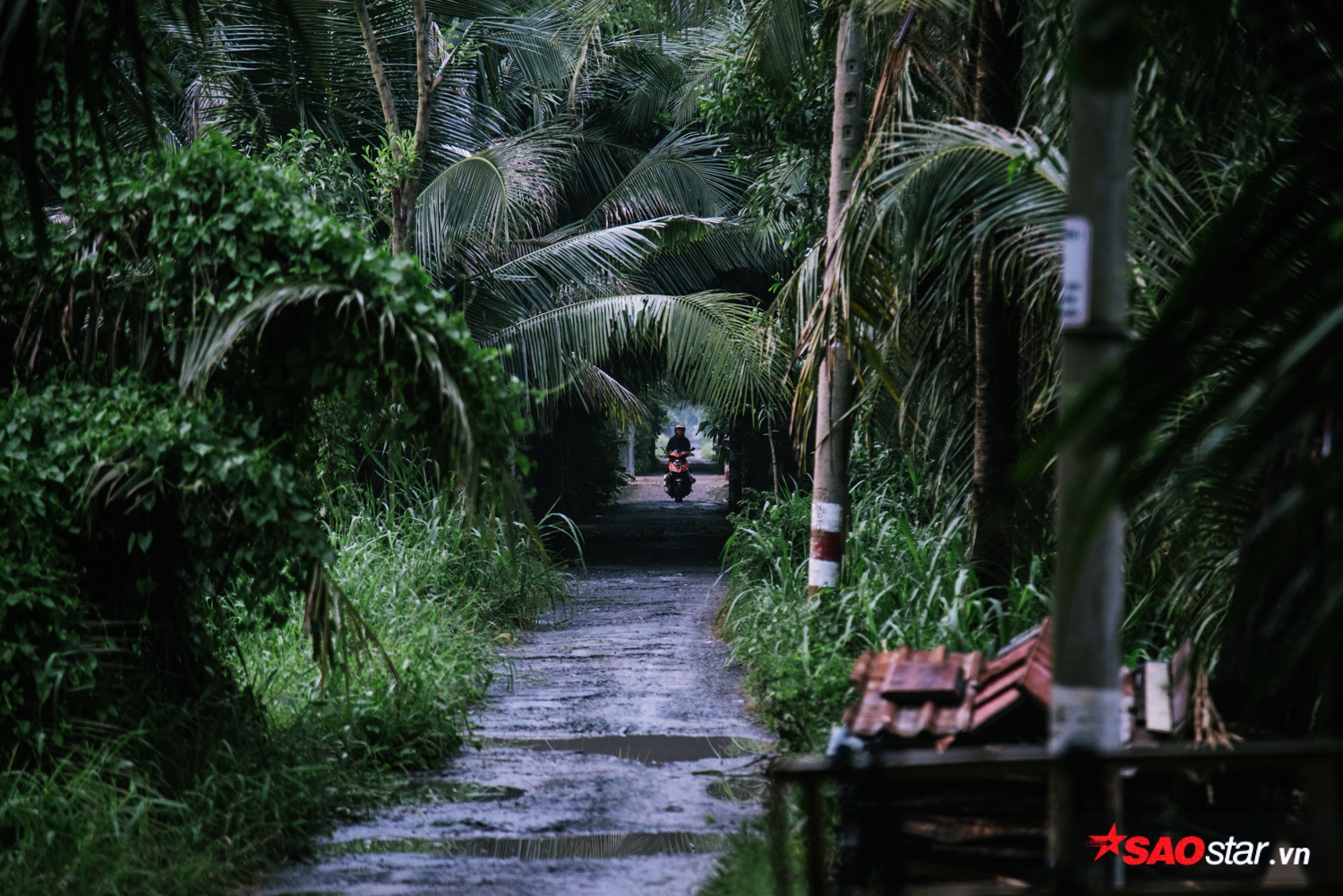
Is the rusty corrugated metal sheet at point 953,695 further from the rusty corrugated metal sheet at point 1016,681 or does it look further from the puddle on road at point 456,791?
the puddle on road at point 456,791

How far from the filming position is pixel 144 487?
4.61 metres

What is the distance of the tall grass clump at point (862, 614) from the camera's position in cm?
569

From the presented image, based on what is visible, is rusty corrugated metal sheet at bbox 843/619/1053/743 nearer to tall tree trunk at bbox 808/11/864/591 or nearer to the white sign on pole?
the white sign on pole

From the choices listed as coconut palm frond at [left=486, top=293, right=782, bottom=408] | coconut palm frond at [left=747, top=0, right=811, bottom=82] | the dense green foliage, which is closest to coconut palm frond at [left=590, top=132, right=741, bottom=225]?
coconut palm frond at [left=486, top=293, right=782, bottom=408]

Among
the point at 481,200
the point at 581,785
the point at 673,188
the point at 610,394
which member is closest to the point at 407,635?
the point at 581,785

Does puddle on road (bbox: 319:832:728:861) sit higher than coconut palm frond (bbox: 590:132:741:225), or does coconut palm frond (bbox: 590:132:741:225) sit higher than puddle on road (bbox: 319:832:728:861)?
coconut palm frond (bbox: 590:132:741:225)

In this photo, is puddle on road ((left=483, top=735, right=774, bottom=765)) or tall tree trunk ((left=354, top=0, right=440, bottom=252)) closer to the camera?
puddle on road ((left=483, top=735, right=774, bottom=765))

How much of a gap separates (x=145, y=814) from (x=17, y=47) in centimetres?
292

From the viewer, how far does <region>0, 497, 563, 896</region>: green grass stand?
4.04 m

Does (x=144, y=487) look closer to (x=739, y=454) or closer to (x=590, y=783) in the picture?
(x=590, y=783)

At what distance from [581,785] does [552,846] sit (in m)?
0.87

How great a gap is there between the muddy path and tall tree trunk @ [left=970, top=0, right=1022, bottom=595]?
163 cm

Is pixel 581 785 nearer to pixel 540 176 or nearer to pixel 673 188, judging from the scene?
pixel 540 176

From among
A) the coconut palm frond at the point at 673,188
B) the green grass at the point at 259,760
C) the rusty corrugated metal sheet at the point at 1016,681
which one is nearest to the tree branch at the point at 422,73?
the green grass at the point at 259,760
